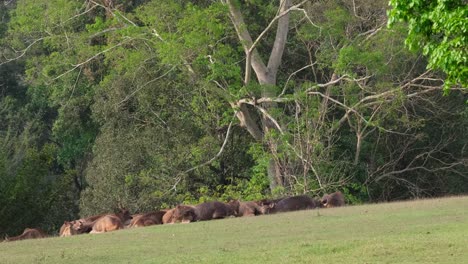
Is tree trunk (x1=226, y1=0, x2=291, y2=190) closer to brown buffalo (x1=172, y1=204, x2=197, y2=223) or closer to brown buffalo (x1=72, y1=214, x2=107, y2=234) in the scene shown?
brown buffalo (x1=172, y1=204, x2=197, y2=223)

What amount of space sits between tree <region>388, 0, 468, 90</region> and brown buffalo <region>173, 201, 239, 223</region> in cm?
834

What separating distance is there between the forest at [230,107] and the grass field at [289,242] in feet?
30.2

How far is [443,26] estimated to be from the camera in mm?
9523

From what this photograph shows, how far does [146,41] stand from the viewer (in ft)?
94.0

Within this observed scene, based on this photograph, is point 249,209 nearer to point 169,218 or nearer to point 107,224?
point 169,218

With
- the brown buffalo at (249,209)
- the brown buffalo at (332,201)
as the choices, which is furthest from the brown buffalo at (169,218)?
the brown buffalo at (332,201)

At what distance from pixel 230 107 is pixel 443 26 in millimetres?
19951

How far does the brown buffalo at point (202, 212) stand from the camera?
1759cm

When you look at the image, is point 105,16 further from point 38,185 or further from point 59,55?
point 38,185

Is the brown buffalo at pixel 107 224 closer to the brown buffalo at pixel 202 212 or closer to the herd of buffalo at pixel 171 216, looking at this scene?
the herd of buffalo at pixel 171 216

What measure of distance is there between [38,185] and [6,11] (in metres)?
13.6

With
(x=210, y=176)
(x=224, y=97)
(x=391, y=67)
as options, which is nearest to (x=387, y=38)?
(x=391, y=67)

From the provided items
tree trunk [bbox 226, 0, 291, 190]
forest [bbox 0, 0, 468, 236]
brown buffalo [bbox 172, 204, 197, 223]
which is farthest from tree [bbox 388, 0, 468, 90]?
tree trunk [bbox 226, 0, 291, 190]

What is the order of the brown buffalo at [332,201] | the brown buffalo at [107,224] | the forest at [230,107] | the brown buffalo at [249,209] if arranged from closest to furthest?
the brown buffalo at [107,224] → the brown buffalo at [249,209] → the brown buffalo at [332,201] → the forest at [230,107]
